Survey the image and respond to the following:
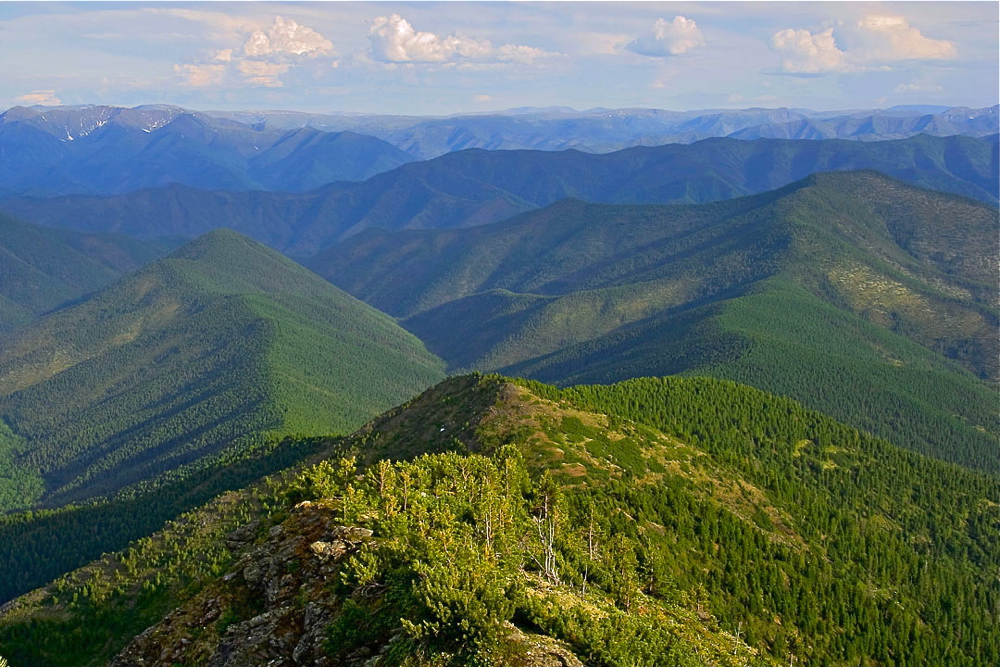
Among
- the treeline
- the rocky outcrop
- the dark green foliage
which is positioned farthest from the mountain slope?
the dark green foliage

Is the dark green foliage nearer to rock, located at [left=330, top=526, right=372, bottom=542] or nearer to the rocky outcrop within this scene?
the rocky outcrop

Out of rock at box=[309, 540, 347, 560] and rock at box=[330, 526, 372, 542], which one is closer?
rock at box=[309, 540, 347, 560]

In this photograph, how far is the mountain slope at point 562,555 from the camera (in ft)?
153

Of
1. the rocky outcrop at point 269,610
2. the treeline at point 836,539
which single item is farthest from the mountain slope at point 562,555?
the treeline at point 836,539

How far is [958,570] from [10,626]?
565ft

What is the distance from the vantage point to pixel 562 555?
250 ft

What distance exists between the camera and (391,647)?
4194 cm

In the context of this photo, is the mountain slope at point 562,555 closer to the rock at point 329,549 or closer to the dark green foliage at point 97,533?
the rock at point 329,549

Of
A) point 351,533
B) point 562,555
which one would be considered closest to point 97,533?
point 562,555

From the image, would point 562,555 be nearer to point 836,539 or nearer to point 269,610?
point 269,610

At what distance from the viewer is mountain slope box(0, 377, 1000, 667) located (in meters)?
46.6

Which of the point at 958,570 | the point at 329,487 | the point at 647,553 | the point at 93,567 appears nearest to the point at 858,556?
the point at 958,570

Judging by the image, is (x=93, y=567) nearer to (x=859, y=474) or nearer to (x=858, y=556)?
(x=858, y=556)

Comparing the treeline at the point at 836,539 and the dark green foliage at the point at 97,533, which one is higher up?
the treeline at the point at 836,539
